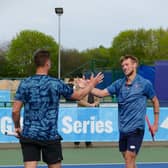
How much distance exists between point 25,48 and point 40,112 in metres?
83.1

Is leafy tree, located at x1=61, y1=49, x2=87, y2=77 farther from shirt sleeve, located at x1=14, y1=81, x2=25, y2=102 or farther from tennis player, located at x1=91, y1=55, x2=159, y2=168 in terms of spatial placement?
shirt sleeve, located at x1=14, y1=81, x2=25, y2=102

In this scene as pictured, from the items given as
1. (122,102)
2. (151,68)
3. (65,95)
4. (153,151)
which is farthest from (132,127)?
(151,68)

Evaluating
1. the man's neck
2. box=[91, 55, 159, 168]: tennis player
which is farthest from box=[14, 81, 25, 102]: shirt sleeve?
Answer: box=[91, 55, 159, 168]: tennis player

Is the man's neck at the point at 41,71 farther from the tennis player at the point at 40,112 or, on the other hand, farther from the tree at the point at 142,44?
the tree at the point at 142,44

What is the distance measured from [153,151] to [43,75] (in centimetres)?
759

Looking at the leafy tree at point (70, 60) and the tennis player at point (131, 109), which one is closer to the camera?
the tennis player at point (131, 109)

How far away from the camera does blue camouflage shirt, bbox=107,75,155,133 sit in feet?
24.1

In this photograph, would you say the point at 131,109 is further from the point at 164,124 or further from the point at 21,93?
the point at 164,124

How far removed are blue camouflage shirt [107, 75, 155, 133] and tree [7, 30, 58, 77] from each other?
75.7 metres

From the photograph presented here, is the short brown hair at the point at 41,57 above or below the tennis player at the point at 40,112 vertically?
above

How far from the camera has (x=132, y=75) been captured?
7441mm

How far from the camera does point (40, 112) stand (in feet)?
19.2

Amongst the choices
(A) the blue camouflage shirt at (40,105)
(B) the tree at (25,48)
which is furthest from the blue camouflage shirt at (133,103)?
(B) the tree at (25,48)

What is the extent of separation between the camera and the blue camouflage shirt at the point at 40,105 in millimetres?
5867
